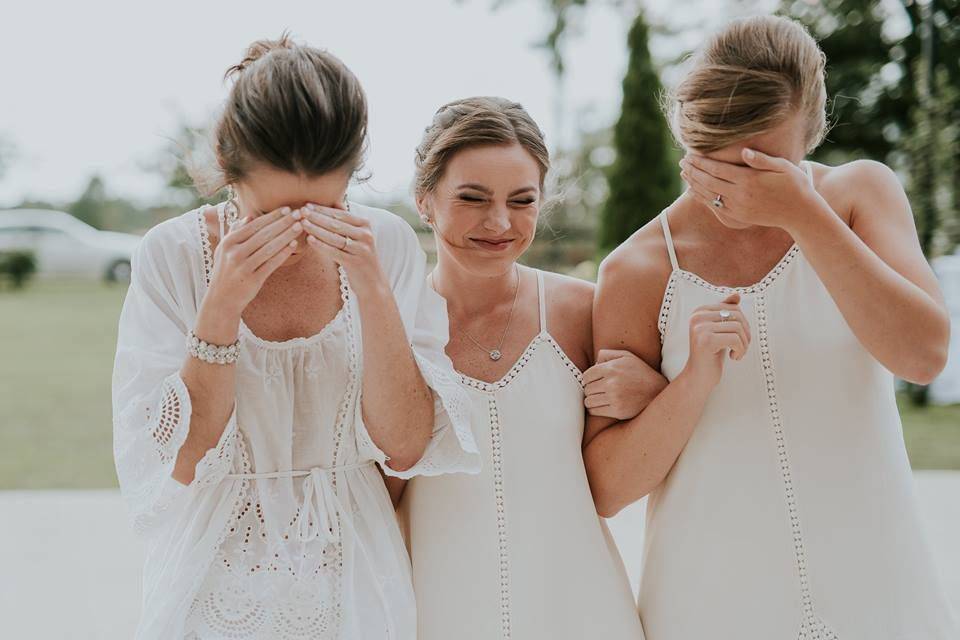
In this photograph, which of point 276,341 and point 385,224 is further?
point 385,224

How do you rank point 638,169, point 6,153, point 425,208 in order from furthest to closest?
point 6,153, point 638,169, point 425,208

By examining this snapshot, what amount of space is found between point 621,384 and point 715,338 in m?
0.24

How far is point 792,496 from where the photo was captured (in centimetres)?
212

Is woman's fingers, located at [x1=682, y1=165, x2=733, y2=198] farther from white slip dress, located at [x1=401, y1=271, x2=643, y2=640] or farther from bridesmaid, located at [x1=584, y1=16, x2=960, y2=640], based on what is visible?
white slip dress, located at [x1=401, y1=271, x2=643, y2=640]

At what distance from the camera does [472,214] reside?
7.23 ft

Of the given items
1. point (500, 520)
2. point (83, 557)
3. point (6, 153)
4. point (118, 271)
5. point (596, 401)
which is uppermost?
point (6, 153)

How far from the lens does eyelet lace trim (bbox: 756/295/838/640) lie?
81.5 inches

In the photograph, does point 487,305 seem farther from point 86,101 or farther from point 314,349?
point 86,101

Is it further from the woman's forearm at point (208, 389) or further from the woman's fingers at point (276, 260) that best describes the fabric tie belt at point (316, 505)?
the woman's fingers at point (276, 260)

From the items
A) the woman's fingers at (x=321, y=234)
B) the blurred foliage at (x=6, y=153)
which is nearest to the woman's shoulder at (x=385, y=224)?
the woman's fingers at (x=321, y=234)

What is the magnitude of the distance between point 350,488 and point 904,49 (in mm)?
14207

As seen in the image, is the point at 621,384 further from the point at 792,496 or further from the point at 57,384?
the point at 57,384

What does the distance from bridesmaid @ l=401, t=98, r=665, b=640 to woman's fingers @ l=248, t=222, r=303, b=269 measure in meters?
0.59

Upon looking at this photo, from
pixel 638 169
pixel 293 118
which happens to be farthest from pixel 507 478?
pixel 638 169
